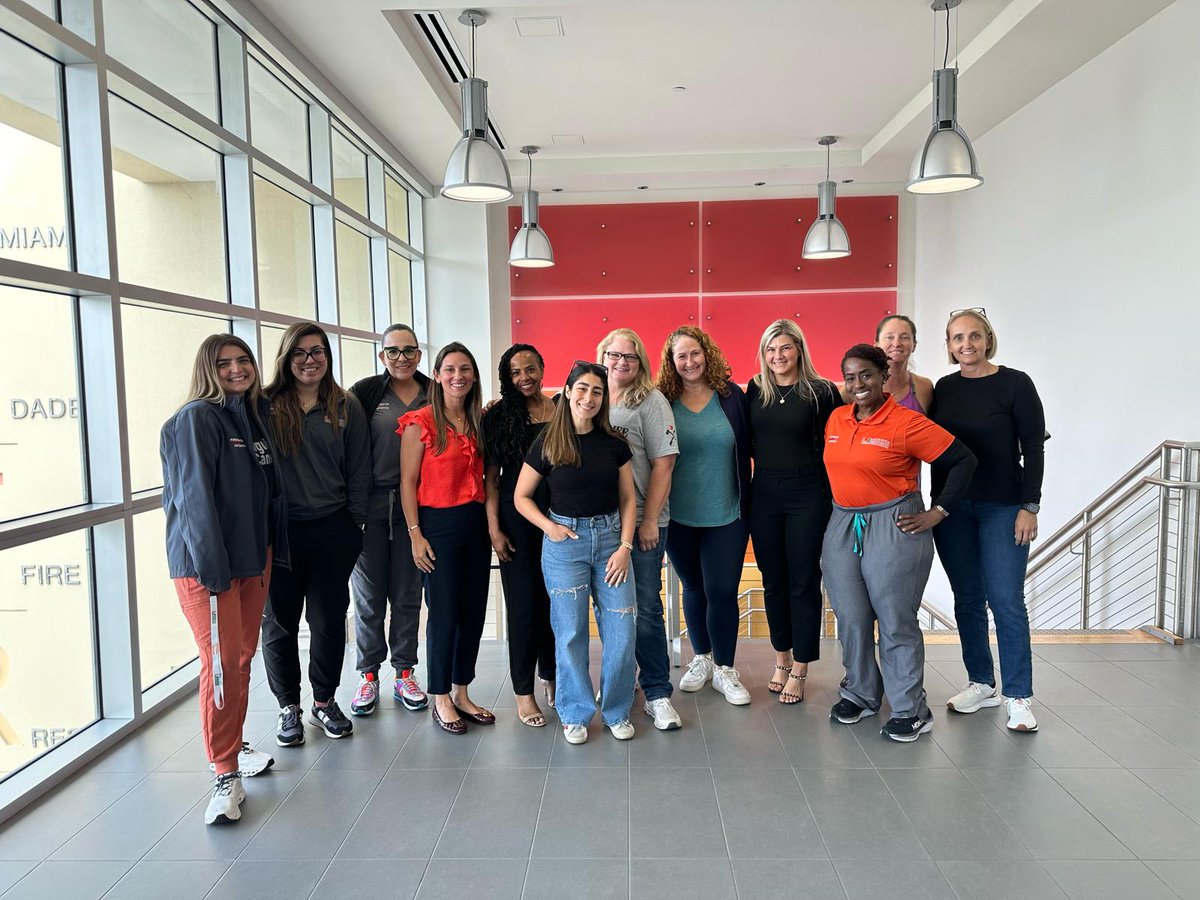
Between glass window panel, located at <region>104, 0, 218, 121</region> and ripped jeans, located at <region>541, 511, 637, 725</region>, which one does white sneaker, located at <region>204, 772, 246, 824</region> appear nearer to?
ripped jeans, located at <region>541, 511, 637, 725</region>

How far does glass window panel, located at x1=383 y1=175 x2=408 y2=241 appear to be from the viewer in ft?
26.0

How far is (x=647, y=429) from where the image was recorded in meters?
3.26

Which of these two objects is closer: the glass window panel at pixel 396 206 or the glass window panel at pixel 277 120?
the glass window panel at pixel 277 120

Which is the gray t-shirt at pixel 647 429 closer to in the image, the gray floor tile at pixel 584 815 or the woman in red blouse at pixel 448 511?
the woman in red blouse at pixel 448 511

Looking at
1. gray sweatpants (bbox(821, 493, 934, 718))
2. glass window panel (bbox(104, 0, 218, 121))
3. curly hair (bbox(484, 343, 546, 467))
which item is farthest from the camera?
glass window panel (bbox(104, 0, 218, 121))

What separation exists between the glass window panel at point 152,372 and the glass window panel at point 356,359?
212 cm

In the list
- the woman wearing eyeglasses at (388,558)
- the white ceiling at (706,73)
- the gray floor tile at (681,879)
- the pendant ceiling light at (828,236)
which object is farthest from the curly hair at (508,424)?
the pendant ceiling light at (828,236)

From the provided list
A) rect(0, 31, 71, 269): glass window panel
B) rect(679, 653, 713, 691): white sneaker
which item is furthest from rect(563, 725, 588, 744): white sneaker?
rect(0, 31, 71, 269): glass window panel

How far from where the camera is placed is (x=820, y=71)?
6.05 meters

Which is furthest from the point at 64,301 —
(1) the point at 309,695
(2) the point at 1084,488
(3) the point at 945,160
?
(2) the point at 1084,488

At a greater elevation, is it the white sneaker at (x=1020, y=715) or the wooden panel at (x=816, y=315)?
the wooden panel at (x=816, y=315)

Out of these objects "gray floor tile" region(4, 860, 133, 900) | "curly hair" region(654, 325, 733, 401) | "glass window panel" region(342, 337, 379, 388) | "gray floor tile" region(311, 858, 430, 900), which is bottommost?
"gray floor tile" region(4, 860, 133, 900)

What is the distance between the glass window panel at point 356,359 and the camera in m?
6.80

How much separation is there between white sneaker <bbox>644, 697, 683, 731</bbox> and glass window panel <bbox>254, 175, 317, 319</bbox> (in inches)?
131
